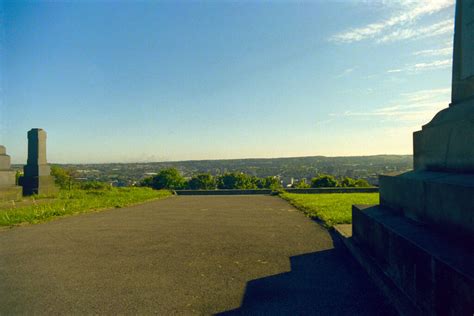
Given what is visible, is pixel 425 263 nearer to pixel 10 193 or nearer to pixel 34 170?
pixel 10 193

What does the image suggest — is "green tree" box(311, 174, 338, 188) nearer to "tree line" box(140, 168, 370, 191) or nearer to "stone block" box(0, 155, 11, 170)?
"tree line" box(140, 168, 370, 191)

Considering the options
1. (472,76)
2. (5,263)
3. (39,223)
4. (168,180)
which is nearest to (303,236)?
(472,76)

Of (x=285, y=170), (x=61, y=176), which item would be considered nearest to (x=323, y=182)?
(x=61, y=176)

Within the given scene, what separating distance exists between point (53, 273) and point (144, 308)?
1871 mm

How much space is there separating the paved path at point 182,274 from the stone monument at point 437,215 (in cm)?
49

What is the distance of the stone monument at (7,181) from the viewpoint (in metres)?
12.4

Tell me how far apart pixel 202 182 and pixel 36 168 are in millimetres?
34453

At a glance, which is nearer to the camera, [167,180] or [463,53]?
[463,53]

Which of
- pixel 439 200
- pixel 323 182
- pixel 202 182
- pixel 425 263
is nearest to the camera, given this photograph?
pixel 425 263

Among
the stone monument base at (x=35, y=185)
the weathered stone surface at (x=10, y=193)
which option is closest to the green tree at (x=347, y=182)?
the stone monument base at (x=35, y=185)

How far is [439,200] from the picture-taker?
3.28m

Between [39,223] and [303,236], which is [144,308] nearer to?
[303,236]

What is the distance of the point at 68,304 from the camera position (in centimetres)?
319

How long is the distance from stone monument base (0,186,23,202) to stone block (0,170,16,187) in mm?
265
